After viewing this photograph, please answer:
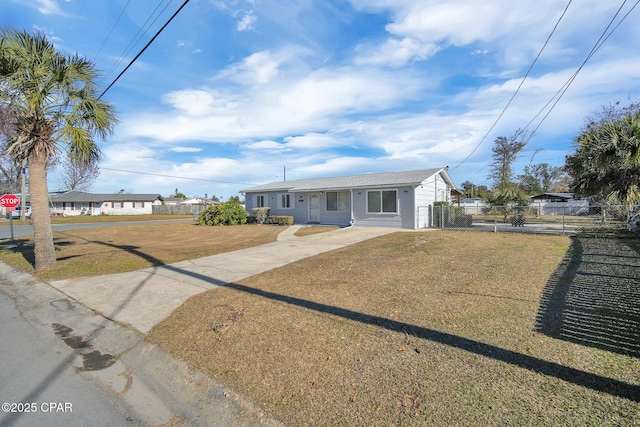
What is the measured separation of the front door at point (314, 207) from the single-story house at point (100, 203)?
1951 inches

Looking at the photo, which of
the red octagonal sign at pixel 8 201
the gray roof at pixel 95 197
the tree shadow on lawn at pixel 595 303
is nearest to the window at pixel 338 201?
A: the tree shadow on lawn at pixel 595 303

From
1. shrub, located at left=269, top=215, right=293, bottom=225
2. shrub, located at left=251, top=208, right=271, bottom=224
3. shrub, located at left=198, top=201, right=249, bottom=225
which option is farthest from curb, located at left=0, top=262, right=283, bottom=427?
shrub, located at left=198, top=201, right=249, bottom=225

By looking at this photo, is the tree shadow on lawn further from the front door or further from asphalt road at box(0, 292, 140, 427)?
the front door

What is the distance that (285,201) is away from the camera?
23.4 m

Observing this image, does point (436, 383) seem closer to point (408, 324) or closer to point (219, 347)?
point (408, 324)

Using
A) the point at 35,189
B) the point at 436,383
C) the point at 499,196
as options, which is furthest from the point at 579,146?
the point at 35,189

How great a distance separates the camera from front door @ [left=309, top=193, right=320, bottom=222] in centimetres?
2141

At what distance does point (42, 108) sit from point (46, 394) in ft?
28.3

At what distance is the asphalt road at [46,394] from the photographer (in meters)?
2.66

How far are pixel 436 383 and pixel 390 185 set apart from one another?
14.9 metres

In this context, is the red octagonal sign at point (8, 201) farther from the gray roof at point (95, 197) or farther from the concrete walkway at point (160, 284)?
the gray roof at point (95, 197)

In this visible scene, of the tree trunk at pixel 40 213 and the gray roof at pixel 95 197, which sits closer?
the tree trunk at pixel 40 213

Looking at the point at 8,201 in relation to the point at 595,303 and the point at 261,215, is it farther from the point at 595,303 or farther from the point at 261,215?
the point at 595,303

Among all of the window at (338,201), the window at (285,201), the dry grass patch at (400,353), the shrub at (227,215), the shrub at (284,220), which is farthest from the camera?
the shrub at (227,215)
